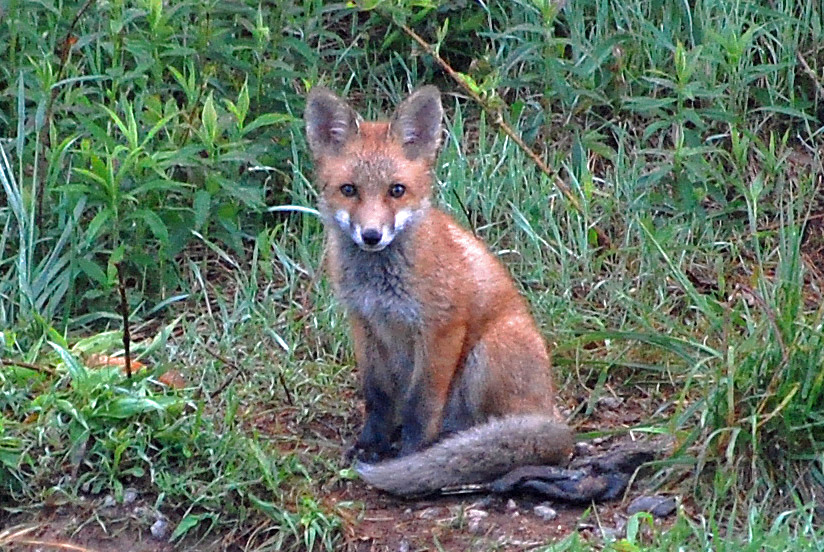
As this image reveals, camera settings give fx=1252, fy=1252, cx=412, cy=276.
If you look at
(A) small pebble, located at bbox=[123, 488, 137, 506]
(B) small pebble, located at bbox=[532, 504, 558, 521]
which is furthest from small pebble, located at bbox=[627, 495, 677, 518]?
(A) small pebble, located at bbox=[123, 488, 137, 506]

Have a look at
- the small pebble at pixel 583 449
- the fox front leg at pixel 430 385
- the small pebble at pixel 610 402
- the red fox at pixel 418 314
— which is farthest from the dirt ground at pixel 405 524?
the small pebble at pixel 610 402

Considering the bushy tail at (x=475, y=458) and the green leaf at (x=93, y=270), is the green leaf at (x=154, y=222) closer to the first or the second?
the green leaf at (x=93, y=270)

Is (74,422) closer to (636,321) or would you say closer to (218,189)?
(218,189)

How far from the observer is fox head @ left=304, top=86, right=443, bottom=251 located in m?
4.60

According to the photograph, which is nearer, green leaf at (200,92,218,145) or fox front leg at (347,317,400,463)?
fox front leg at (347,317,400,463)

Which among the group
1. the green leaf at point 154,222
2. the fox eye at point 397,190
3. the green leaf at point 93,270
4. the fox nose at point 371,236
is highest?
the fox eye at point 397,190

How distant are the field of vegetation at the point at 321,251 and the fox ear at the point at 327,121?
90 cm

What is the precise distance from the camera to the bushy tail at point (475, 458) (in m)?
4.40

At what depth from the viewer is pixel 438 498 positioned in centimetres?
445

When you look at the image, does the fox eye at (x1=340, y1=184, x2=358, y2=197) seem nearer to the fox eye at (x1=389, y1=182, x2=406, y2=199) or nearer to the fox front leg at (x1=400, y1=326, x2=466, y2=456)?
the fox eye at (x1=389, y1=182, x2=406, y2=199)

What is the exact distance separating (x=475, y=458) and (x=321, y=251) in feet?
6.45

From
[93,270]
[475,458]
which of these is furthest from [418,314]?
[93,270]

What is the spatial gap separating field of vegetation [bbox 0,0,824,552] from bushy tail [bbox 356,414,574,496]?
9 centimetres

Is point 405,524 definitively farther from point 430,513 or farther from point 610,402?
point 610,402
